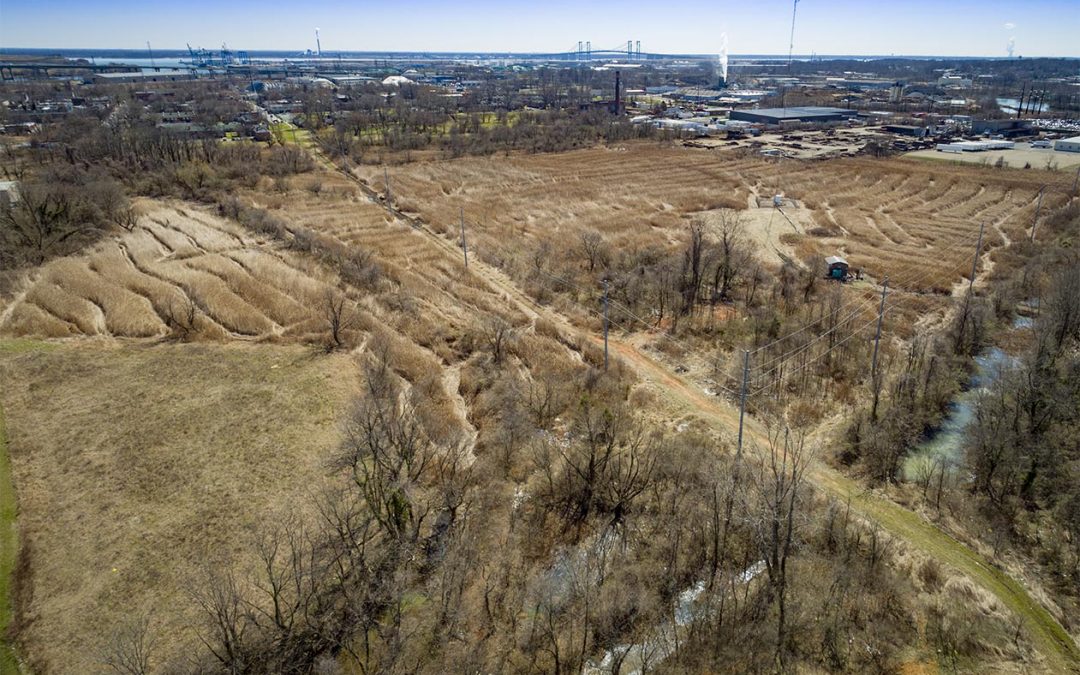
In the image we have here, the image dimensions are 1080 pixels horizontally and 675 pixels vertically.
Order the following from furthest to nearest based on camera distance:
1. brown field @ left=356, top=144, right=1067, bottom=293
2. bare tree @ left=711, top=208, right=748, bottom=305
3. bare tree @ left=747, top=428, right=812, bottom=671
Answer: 1. brown field @ left=356, top=144, right=1067, bottom=293
2. bare tree @ left=711, top=208, right=748, bottom=305
3. bare tree @ left=747, top=428, right=812, bottom=671

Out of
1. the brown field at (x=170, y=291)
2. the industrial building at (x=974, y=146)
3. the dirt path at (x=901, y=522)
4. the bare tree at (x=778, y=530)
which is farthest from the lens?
the industrial building at (x=974, y=146)

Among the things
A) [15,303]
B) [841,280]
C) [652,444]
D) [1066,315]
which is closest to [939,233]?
[841,280]

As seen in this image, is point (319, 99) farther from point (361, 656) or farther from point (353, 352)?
point (361, 656)

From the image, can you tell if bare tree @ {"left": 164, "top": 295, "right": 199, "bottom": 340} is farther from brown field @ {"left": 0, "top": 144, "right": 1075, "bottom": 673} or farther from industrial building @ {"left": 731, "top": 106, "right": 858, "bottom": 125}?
industrial building @ {"left": 731, "top": 106, "right": 858, "bottom": 125}

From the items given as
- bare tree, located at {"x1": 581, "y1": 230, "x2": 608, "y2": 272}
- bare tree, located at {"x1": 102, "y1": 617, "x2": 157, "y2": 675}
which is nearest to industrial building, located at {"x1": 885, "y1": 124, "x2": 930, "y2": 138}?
bare tree, located at {"x1": 581, "y1": 230, "x2": 608, "y2": 272}

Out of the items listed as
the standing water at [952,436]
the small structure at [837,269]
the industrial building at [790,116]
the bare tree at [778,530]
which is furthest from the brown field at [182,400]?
the industrial building at [790,116]

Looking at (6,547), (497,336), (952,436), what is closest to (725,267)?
(497,336)

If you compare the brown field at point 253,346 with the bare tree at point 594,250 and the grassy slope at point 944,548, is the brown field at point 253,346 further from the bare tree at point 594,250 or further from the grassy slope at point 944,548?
the grassy slope at point 944,548
